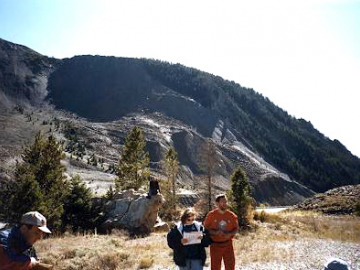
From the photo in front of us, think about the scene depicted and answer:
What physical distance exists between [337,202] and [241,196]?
17.6 meters

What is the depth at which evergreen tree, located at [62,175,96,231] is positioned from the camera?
24.8m

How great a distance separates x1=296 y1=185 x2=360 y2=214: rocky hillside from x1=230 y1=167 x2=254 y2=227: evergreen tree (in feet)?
43.1

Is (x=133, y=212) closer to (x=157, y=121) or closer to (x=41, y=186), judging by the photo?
(x=41, y=186)

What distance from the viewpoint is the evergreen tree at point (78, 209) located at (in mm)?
24844

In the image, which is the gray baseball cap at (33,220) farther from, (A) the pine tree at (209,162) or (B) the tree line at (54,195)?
(A) the pine tree at (209,162)

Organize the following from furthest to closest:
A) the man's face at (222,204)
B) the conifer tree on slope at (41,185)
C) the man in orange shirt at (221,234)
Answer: the conifer tree on slope at (41,185), the man's face at (222,204), the man in orange shirt at (221,234)

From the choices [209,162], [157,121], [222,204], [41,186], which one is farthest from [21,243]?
[157,121]

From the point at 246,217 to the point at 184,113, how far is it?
12334 cm

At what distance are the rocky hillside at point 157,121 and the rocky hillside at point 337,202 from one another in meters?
40.6

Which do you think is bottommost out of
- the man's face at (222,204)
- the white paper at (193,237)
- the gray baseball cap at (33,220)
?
the white paper at (193,237)

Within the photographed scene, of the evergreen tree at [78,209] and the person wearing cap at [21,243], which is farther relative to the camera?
the evergreen tree at [78,209]

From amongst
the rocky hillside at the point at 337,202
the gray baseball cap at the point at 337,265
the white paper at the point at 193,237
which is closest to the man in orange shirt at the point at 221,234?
the white paper at the point at 193,237

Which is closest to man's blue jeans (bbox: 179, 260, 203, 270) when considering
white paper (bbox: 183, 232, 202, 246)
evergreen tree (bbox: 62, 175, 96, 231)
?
white paper (bbox: 183, 232, 202, 246)

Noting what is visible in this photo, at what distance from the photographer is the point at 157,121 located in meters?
139
